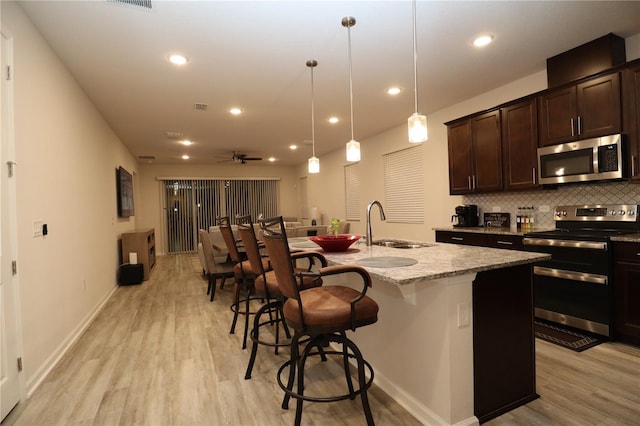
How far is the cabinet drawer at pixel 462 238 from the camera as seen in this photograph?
12.7 ft

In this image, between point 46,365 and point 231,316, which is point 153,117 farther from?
point 46,365

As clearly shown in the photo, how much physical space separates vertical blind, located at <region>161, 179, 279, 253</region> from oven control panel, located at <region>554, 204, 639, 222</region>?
309 inches

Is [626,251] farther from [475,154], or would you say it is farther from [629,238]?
[475,154]

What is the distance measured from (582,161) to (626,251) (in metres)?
0.91

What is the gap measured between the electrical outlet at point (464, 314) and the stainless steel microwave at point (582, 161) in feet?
7.54

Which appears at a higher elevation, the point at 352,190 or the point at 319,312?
the point at 352,190

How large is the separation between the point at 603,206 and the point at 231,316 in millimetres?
4038

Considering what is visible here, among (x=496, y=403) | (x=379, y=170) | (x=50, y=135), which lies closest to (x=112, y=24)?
(x=50, y=135)

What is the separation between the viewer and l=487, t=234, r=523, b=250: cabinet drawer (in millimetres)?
3473

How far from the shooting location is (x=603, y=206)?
128 inches

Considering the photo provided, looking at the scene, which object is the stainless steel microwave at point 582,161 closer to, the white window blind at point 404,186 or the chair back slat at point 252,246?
the white window blind at point 404,186

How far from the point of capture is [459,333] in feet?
5.61

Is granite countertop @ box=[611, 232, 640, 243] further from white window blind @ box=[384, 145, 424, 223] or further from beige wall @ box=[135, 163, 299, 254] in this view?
beige wall @ box=[135, 163, 299, 254]

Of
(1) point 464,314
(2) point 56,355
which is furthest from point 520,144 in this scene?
(2) point 56,355
